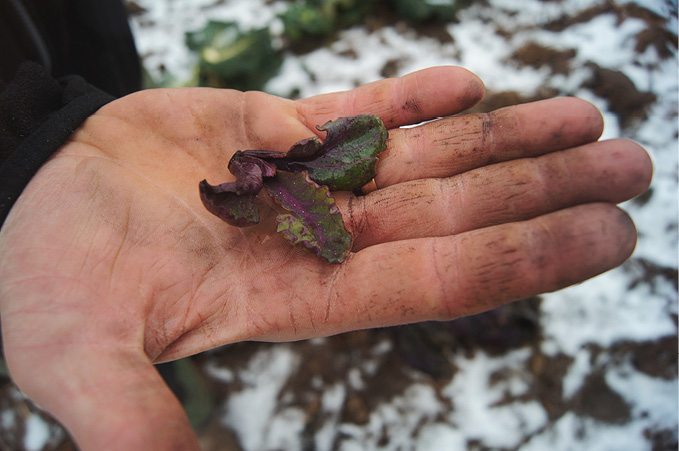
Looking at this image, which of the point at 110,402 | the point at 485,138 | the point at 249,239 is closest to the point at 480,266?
the point at 485,138

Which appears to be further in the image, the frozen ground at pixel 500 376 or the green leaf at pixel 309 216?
the frozen ground at pixel 500 376

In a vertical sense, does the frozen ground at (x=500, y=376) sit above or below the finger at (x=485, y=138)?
below

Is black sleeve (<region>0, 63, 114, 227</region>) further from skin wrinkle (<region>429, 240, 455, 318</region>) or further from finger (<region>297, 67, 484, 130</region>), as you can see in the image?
skin wrinkle (<region>429, 240, 455, 318</region>)

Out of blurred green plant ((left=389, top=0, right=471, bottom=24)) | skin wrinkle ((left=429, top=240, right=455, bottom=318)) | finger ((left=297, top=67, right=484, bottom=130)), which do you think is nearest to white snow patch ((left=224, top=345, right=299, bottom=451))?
finger ((left=297, top=67, right=484, bottom=130))

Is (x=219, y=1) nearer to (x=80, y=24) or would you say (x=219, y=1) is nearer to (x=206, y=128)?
(x=80, y=24)

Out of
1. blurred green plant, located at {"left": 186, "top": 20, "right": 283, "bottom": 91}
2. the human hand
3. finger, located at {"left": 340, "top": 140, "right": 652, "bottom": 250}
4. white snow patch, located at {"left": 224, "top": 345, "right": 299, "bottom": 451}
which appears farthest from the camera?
blurred green plant, located at {"left": 186, "top": 20, "right": 283, "bottom": 91}

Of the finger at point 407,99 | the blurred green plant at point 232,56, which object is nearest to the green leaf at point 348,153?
the finger at point 407,99

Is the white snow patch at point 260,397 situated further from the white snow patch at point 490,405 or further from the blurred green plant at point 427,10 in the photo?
the blurred green plant at point 427,10

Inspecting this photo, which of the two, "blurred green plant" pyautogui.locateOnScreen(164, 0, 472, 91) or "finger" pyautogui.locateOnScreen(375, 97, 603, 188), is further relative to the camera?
"blurred green plant" pyautogui.locateOnScreen(164, 0, 472, 91)
